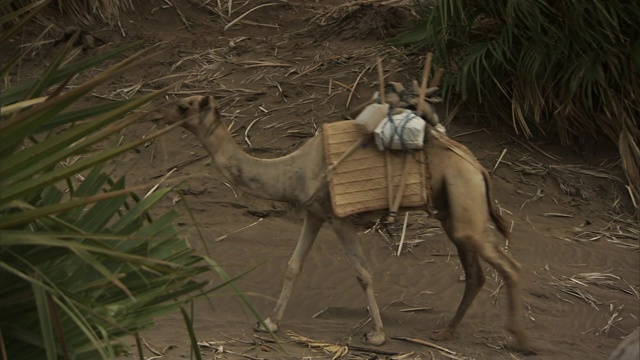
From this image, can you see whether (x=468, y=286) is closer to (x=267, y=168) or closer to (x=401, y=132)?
(x=401, y=132)

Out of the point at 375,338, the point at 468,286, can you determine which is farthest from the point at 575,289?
the point at 375,338

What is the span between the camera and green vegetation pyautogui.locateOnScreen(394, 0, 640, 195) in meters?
9.99

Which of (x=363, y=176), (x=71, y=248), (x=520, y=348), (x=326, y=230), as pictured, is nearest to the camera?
(x=71, y=248)

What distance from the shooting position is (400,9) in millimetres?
12359

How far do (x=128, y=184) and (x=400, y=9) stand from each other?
418cm

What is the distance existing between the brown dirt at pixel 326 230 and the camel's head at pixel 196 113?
Result: 63 cm

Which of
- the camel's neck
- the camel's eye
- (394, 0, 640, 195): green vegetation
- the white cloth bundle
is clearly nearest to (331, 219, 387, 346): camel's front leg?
the camel's neck

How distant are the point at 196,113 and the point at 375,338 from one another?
196cm

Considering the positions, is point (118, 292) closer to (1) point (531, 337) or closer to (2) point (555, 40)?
(1) point (531, 337)

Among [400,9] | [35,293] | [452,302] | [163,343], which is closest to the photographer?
[35,293]

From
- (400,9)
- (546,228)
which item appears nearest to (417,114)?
(546,228)

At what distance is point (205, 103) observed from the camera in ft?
23.6

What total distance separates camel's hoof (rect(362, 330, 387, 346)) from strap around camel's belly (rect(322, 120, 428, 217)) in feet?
2.94

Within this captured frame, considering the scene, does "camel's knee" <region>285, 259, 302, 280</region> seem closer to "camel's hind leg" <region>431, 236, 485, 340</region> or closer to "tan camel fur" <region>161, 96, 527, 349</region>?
"tan camel fur" <region>161, 96, 527, 349</region>
